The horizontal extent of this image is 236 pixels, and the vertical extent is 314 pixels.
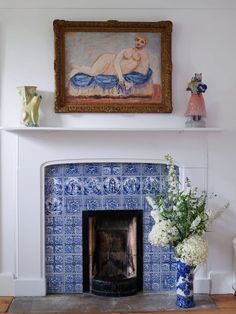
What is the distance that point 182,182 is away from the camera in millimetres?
3342

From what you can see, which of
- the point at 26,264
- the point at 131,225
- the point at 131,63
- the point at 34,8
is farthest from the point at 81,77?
the point at 26,264

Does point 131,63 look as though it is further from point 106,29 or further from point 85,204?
point 85,204

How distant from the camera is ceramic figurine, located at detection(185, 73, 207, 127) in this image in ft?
10.4

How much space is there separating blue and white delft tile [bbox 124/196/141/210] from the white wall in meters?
0.54

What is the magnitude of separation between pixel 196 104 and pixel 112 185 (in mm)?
860

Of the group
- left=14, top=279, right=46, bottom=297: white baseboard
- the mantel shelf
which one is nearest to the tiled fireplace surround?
left=14, top=279, right=46, bottom=297: white baseboard

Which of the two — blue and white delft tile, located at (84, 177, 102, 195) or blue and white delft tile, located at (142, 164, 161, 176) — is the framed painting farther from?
blue and white delft tile, located at (84, 177, 102, 195)

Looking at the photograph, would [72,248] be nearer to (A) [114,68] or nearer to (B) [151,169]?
(B) [151,169]

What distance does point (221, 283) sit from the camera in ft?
11.1

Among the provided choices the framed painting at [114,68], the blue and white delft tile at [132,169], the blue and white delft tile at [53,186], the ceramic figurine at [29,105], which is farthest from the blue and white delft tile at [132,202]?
the ceramic figurine at [29,105]

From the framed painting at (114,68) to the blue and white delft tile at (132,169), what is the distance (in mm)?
408

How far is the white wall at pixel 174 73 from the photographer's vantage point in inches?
128

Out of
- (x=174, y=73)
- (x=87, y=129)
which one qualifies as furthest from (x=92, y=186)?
(x=174, y=73)

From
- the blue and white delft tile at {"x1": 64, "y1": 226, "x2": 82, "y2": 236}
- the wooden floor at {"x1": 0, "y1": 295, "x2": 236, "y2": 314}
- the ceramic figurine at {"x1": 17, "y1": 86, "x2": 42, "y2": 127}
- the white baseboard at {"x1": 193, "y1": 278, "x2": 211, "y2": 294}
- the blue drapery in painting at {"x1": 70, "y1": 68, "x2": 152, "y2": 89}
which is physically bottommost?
the wooden floor at {"x1": 0, "y1": 295, "x2": 236, "y2": 314}
